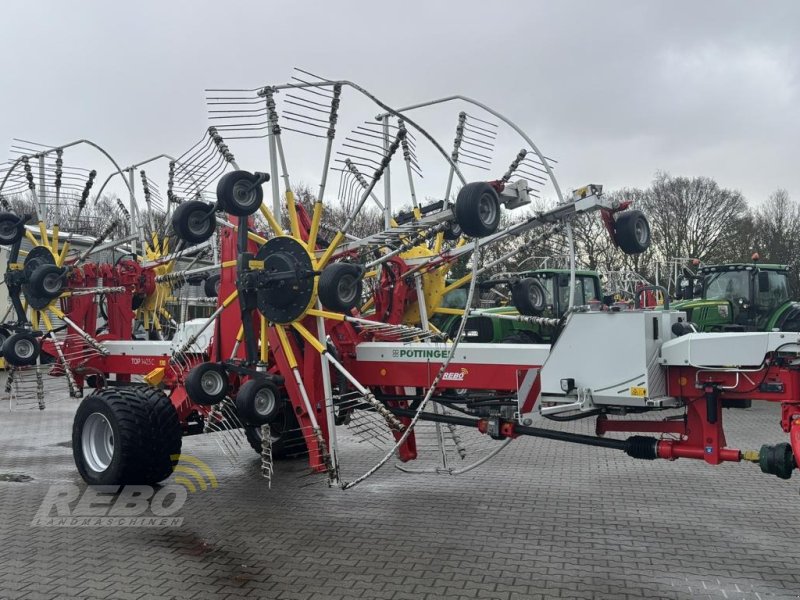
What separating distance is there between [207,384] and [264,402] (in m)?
0.70

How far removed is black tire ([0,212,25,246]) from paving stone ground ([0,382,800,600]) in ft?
9.49

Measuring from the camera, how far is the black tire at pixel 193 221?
6.81 metres

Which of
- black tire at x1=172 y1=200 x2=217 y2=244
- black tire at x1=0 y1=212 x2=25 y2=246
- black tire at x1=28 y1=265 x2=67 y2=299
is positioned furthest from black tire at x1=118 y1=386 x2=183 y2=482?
black tire at x1=0 y1=212 x2=25 y2=246

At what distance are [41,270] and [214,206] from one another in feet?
13.0

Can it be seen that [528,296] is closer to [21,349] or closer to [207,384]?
[207,384]

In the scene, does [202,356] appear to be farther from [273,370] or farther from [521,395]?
[521,395]

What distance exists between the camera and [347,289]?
20.9ft

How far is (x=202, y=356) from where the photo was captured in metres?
8.07

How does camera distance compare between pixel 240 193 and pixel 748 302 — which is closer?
pixel 240 193

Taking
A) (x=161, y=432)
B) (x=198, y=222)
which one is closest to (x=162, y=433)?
(x=161, y=432)

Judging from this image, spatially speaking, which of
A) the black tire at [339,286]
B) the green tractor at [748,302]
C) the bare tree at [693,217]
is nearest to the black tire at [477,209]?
the black tire at [339,286]

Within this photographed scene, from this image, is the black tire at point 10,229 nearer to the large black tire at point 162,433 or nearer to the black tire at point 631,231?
the large black tire at point 162,433

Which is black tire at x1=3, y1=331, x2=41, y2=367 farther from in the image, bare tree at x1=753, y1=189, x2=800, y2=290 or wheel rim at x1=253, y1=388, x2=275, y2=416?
bare tree at x1=753, y1=189, x2=800, y2=290

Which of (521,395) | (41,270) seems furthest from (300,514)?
(41,270)
